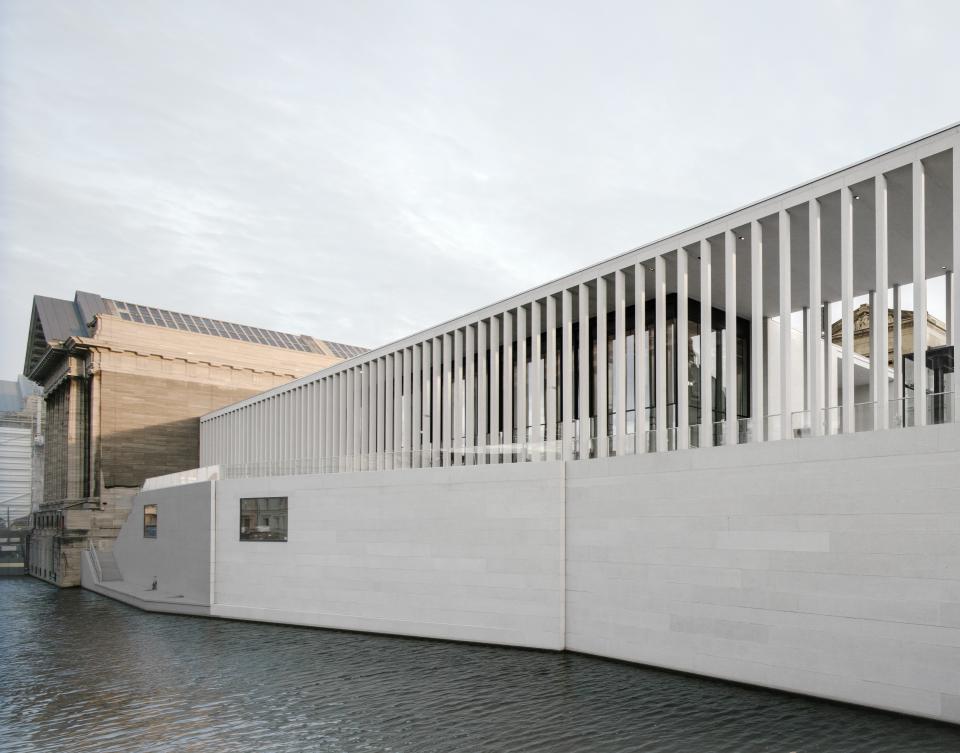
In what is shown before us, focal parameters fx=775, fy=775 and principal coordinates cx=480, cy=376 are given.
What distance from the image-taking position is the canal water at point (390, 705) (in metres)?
11.7

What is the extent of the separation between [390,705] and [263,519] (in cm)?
1269

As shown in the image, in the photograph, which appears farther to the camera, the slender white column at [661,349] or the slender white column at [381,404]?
the slender white column at [381,404]

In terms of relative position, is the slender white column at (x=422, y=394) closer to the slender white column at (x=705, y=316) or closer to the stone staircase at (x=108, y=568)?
the slender white column at (x=705, y=316)

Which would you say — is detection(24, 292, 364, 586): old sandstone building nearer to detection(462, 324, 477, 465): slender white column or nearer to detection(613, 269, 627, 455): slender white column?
detection(462, 324, 477, 465): slender white column

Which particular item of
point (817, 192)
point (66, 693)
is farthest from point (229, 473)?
point (817, 192)

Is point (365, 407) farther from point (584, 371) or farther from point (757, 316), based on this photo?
point (757, 316)

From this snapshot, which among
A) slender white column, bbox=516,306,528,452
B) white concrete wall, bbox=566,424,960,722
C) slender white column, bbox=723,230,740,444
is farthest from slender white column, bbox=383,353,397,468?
slender white column, bbox=723,230,740,444

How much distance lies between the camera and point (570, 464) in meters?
19.7

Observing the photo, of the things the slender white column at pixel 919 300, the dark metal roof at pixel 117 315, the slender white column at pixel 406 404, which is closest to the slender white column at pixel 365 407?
the slender white column at pixel 406 404

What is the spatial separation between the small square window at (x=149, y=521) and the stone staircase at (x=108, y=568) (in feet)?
18.7

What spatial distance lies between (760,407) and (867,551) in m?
3.68

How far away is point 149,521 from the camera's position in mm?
31922

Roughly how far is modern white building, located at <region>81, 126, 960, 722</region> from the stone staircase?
22.2 ft

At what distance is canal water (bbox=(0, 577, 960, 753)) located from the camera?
11.7 metres
